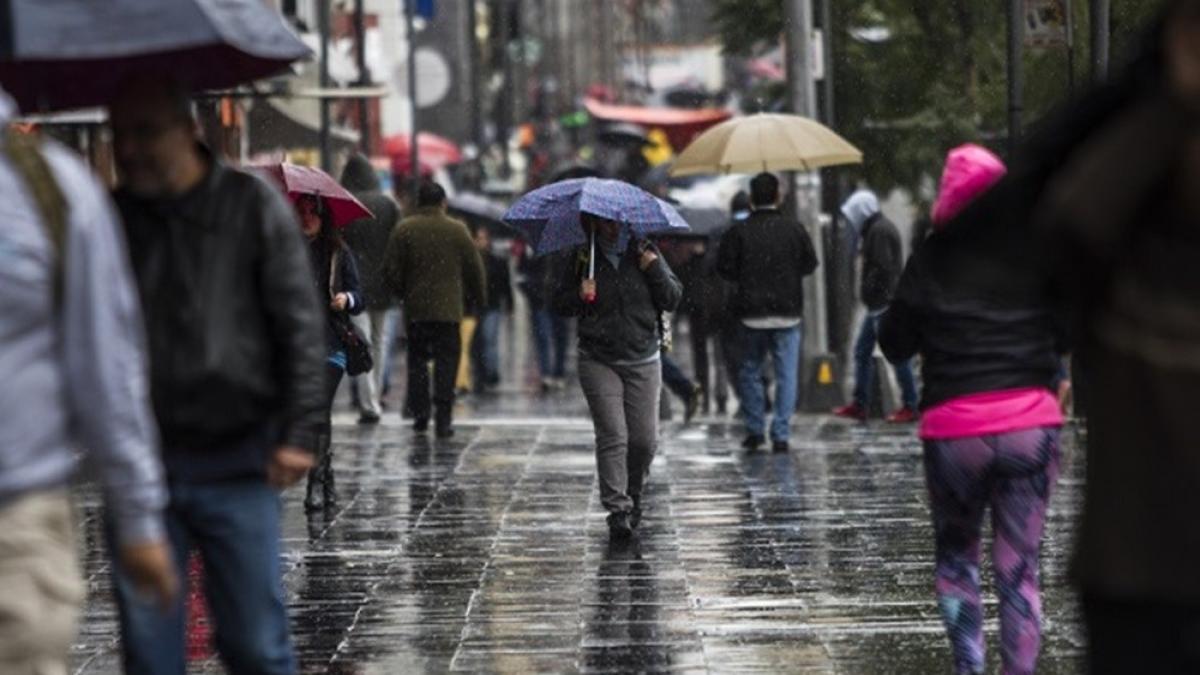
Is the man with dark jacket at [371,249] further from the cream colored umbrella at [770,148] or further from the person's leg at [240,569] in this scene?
the person's leg at [240,569]

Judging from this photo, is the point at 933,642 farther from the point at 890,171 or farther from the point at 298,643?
the point at 890,171

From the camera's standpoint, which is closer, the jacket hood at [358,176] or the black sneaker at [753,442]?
the black sneaker at [753,442]

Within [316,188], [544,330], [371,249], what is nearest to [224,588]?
[316,188]

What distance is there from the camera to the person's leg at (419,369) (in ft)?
68.9

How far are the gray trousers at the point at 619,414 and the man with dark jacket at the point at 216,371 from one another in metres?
7.11

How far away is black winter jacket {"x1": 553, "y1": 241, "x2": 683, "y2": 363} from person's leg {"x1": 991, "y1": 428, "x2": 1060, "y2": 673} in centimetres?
507

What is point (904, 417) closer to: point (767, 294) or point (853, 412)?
point (853, 412)

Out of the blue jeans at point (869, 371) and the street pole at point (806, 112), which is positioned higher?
the street pole at point (806, 112)

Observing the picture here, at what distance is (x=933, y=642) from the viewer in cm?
1027

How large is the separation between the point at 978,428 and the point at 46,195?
3.81 m

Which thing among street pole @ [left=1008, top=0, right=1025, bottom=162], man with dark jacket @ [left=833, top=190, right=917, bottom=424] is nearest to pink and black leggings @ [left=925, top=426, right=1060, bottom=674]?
street pole @ [left=1008, top=0, right=1025, bottom=162]

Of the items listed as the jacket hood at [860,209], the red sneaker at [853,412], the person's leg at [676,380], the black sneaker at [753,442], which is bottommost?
the red sneaker at [853,412]

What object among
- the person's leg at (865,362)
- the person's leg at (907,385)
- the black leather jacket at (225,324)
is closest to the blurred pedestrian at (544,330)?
the person's leg at (865,362)

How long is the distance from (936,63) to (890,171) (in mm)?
1123
